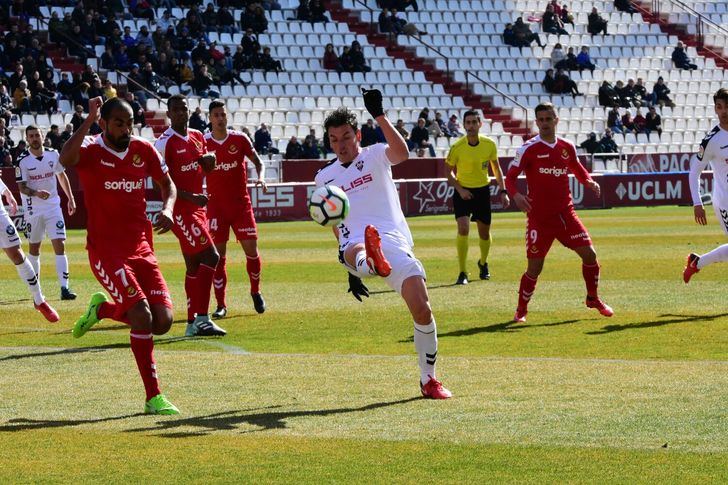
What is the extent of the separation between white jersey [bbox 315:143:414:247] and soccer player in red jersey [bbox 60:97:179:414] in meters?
1.34

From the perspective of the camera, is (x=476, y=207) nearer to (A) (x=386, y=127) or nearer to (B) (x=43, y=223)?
(B) (x=43, y=223)

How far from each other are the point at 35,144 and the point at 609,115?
33253mm

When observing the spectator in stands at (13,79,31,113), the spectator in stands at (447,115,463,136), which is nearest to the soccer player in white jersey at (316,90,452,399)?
the spectator in stands at (13,79,31,113)

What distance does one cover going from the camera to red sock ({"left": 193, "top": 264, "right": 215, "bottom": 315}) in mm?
14016

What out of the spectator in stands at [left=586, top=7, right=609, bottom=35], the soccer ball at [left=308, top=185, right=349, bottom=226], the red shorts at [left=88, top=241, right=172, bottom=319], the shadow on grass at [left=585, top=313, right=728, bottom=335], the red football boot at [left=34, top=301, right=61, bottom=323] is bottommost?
the red football boot at [left=34, top=301, right=61, bottom=323]

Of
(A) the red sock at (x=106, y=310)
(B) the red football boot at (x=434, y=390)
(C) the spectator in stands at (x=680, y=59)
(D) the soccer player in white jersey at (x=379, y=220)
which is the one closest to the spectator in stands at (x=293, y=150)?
(C) the spectator in stands at (x=680, y=59)

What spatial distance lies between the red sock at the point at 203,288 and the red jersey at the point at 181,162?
699 millimetres

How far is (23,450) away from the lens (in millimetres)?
7773

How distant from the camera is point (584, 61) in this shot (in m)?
51.9

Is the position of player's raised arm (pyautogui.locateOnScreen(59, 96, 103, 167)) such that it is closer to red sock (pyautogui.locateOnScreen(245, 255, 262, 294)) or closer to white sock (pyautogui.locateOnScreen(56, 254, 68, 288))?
red sock (pyautogui.locateOnScreen(245, 255, 262, 294))

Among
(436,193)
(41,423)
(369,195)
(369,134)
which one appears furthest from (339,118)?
(436,193)

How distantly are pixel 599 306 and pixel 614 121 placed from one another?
117ft

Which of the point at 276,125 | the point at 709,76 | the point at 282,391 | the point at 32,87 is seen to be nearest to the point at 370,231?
the point at 282,391

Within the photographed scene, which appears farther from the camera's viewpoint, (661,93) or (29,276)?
(661,93)
